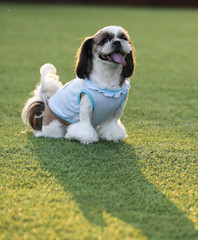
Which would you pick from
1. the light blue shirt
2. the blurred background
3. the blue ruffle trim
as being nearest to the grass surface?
the light blue shirt

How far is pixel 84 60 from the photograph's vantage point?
2840 mm

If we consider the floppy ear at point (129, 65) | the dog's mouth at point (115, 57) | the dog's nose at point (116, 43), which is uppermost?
the dog's nose at point (116, 43)

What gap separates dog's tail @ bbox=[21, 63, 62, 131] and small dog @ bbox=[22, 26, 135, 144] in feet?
0.15

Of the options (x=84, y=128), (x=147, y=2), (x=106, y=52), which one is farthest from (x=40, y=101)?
(x=147, y=2)

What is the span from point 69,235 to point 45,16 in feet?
45.0

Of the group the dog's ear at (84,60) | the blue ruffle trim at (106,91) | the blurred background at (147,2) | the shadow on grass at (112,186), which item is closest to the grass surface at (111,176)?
the shadow on grass at (112,186)

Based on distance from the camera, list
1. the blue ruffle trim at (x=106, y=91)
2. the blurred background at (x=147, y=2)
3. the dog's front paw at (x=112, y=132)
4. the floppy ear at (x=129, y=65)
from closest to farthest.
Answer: the blue ruffle trim at (x=106, y=91), the floppy ear at (x=129, y=65), the dog's front paw at (x=112, y=132), the blurred background at (x=147, y=2)

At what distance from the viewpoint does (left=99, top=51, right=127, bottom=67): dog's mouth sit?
2727mm

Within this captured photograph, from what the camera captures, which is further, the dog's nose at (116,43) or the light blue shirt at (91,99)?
the light blue shirt at (91,99)

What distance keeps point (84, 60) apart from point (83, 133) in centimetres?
62

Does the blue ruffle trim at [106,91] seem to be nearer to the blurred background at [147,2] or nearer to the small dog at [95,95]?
the small dog at [95,95]

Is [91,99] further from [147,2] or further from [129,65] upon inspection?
[147,2]

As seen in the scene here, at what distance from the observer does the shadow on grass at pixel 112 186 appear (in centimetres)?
187

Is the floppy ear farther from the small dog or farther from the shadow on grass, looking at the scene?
the shadow on grass
